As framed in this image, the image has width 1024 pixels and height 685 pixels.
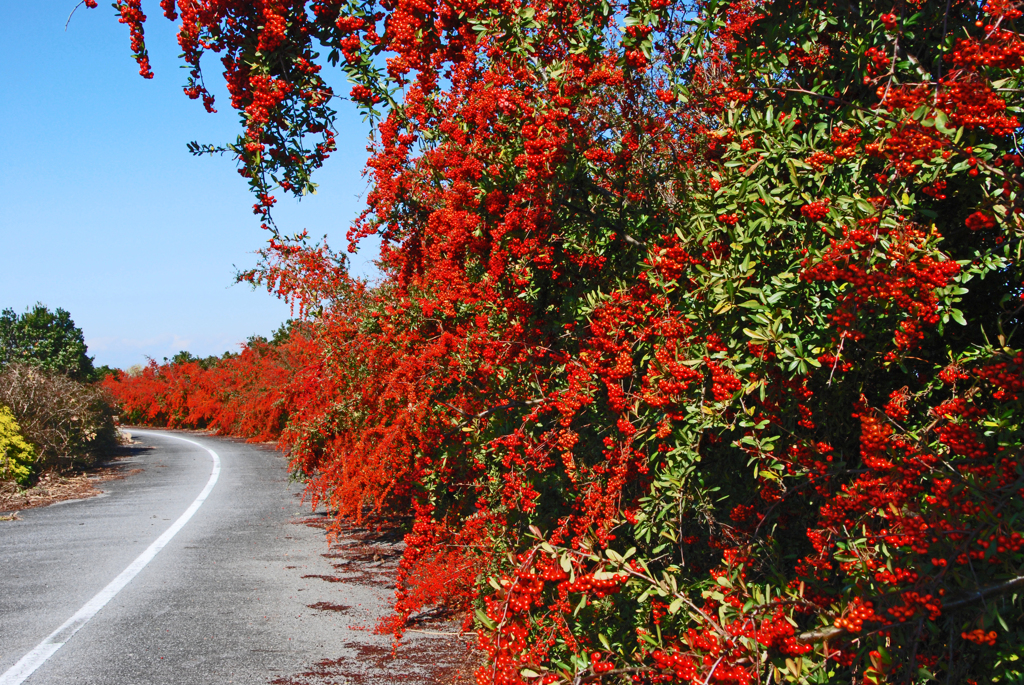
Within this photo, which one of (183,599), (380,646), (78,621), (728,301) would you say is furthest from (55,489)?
(728,301)

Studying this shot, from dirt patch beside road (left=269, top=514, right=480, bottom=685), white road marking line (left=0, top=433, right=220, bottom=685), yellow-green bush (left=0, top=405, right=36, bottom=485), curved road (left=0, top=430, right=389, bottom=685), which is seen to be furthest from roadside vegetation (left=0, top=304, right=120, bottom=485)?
dirt patch beside road (left=269, top=514, right=480, bottom=685)

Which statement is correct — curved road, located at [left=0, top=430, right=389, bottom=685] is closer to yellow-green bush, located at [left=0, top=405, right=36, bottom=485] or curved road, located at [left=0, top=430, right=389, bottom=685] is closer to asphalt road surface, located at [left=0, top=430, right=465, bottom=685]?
asphalt road surface, located at [left=0, top=430, right=465, bottom=685]

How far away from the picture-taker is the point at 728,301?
11.4 feet

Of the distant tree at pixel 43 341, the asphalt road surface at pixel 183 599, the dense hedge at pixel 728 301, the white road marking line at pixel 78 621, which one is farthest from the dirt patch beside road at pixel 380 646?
the distant tree at pixel 43 341

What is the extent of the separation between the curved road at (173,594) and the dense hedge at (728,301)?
2.39 meters

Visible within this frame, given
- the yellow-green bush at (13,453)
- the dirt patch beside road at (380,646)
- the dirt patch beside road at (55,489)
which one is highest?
the yellow-green bush at (13,453)

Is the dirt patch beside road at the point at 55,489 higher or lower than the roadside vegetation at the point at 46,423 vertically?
lower

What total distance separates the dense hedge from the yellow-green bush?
14739 mm

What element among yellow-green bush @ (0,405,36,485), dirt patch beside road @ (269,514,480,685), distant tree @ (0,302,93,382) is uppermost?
distant tree @ (0,302,93,382)

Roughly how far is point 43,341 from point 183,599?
35.4 m

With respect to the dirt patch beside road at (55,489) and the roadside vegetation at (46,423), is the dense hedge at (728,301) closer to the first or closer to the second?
the dirt patch beside road at (55,489)

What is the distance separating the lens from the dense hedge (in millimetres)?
3018

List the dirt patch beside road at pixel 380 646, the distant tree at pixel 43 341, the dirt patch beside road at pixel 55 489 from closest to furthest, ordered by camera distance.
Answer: the dirt patch beside road at pixel 380 646 → the dirt patch beside road at pixel 55 489 → the distant tree at pixel 43 341

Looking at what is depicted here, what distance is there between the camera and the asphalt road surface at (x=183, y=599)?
5996mm
